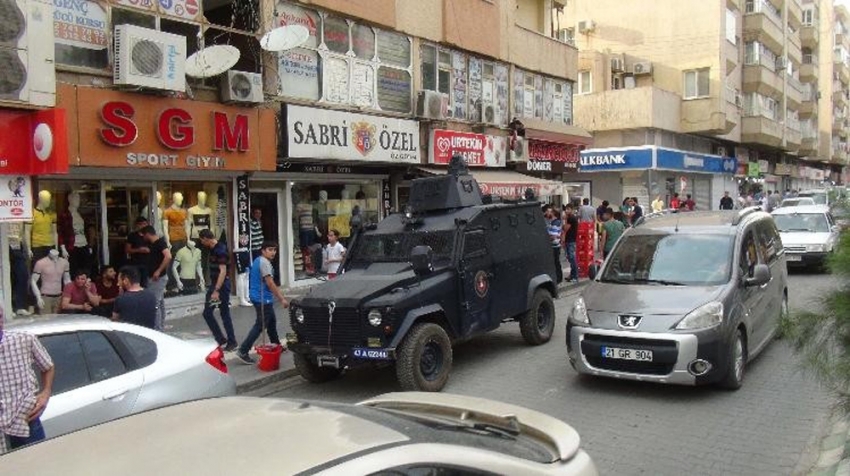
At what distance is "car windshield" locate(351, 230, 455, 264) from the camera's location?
27.6ft

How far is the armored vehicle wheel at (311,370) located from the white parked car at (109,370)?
8.02 ft

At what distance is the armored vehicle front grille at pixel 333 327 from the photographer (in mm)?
7395

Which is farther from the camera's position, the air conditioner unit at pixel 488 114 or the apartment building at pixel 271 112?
the air conditioner unit at pixel 488 114

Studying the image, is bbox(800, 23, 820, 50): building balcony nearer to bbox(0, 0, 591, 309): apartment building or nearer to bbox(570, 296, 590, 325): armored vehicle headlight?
bbox(0, 0, 591, 309): apartment building

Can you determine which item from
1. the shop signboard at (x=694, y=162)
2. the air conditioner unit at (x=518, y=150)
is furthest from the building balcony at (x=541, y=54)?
the shop signboard at (x=694, y=162)

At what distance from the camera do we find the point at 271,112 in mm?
13578

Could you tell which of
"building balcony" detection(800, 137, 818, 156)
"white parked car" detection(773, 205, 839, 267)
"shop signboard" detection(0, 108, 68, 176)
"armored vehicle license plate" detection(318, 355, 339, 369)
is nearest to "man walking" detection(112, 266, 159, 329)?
"armored vehicle license plate" detection(318, 355, 339, 369)

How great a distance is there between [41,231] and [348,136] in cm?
627

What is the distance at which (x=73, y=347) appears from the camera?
489 cm

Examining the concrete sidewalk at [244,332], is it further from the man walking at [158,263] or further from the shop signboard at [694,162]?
the shop signboard at [694,162]

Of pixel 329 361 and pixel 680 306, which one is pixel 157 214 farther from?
pixel 680 306

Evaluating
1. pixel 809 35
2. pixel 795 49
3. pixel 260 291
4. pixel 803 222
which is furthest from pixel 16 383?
pixel 809 35

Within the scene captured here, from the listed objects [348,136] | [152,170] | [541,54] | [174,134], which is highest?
[541,54]

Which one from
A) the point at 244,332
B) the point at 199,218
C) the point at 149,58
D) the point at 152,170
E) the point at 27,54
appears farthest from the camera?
the point at 199,218
